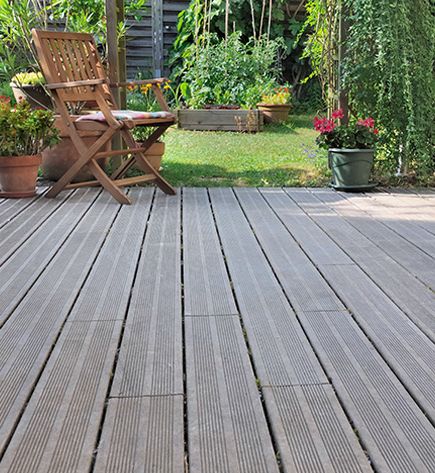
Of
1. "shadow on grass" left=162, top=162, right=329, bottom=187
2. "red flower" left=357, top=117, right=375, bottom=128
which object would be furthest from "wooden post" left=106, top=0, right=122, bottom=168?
"red flower" left=357, top=117, right=375, bottom=128

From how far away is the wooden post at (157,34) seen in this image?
8211mm

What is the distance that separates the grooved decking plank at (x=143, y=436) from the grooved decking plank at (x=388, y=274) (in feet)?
2.70

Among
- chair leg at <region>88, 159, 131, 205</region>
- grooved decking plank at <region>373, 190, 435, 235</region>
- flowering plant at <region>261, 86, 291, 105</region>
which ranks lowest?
grooved decking plank at <region>373, 190, 435, 235</region>

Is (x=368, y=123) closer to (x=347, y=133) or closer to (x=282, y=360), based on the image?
(x=347, y=133)

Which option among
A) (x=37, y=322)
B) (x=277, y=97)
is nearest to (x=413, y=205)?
(x=37, y=322)

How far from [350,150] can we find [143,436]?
3038 mm

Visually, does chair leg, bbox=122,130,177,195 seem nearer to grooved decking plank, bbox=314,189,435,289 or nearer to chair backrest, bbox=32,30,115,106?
chair backrest, bbox=32,30,115,106

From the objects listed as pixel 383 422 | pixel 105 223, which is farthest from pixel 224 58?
pixel 383 422

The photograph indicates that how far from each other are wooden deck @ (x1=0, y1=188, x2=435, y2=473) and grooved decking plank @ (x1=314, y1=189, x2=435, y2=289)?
0.05 feet

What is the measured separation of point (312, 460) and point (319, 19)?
3783 mm

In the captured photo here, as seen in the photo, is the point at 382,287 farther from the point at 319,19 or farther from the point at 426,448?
the point at 319,19

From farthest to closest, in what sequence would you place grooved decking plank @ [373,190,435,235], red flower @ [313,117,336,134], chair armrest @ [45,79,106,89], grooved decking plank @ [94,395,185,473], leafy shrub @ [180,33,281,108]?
leafy shrub @ [180,33,281,108]
red flower @ [313,117,336,134]
chair armrest @ [45,79,106,89]
grooved decking plank @ [373,190,435,235]
grooved decking plank @ [94,395,185,473]

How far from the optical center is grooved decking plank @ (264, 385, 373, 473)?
1.16 meters

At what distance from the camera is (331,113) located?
172 inches
